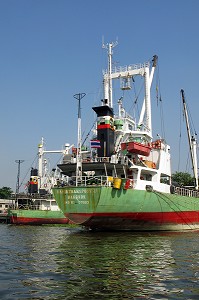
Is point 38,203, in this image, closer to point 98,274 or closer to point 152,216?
point 152,216

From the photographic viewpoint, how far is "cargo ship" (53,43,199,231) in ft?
81.7

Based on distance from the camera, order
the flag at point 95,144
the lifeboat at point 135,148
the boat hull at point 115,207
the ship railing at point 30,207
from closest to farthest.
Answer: the boat hull at point 115,207, the flag at point 95,144, the lifeboat at point 135,148, the ship railing at point 30,207

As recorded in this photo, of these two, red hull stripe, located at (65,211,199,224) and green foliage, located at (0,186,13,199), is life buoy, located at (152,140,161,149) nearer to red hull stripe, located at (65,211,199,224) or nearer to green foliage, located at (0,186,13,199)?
red hull stripe, located at (65,211,199,224)

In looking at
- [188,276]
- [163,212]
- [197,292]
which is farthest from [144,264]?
[163,212]

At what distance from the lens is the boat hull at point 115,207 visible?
80.4 feet

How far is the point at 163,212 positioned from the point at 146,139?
7952 mm

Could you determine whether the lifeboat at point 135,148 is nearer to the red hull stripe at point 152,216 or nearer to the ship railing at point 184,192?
the red hull stripe at point 152,216

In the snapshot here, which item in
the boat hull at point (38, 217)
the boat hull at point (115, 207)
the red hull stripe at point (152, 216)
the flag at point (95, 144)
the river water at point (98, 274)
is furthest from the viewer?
the boat hull at point (38, 217)

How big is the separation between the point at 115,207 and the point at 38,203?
2522 cm

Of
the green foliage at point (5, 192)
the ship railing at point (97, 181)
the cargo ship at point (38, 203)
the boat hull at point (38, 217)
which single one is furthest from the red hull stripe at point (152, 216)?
the green foliage at point (5, 192)

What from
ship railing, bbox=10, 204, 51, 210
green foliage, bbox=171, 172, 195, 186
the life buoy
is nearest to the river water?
the life buoy

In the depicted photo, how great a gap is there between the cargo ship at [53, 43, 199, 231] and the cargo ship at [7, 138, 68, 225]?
8.79 meters

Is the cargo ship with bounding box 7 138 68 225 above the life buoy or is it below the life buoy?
below

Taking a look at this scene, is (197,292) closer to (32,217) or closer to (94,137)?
(94,137)
